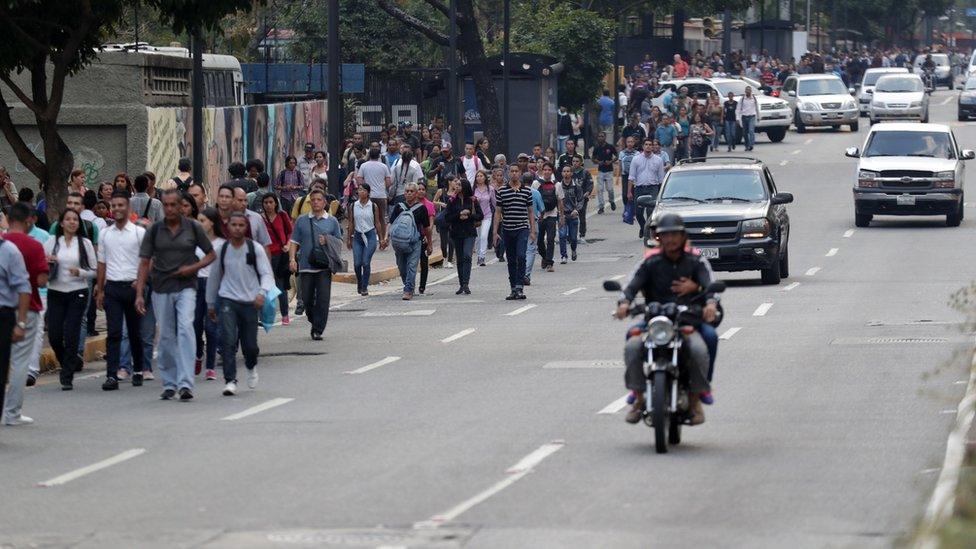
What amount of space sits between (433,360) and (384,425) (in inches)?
183

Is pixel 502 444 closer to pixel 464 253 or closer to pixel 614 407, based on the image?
pixel 614 407

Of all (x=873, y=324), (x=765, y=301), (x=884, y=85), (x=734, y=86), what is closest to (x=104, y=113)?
(x=765, y=301)

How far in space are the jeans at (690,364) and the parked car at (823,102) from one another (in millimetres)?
51528

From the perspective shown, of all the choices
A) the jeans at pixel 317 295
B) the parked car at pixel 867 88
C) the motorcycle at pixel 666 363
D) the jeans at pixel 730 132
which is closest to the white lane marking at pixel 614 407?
the motorcycle at pixel 666 363

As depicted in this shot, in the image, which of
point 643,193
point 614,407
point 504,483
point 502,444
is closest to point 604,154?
point 643,193

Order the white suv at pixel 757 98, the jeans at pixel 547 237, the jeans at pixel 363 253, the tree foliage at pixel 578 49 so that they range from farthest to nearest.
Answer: the white suv at pixel 757 98 → the tree foliage at pixel 578 49 → the jeans at pixel 547 237 → the jeans at pixel 363 253

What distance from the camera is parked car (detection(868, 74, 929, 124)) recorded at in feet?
203

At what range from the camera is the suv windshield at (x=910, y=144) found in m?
36.2

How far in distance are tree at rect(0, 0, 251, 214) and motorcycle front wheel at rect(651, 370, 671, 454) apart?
9.91 m

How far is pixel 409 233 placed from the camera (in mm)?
25906

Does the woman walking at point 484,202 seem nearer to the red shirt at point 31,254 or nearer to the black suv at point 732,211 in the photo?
the black suv at point 732,211

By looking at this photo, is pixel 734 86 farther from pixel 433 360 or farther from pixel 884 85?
pixel 433 360

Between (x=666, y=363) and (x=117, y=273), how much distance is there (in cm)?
643

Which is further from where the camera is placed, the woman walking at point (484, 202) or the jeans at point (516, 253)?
the woman walking at point (484, 202)
